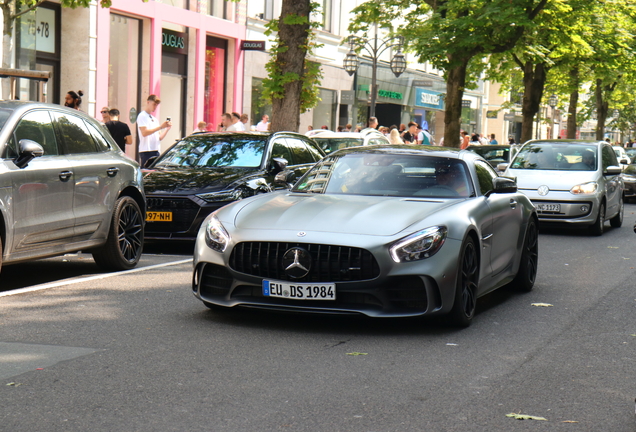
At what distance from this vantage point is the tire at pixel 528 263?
9016 mm

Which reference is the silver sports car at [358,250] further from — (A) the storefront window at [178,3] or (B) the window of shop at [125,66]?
(A) the storefront window at [178,3]

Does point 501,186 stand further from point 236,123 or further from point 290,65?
point 236,123

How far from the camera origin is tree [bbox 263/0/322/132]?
18.1 m

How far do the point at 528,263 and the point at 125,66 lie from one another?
18.2 meters

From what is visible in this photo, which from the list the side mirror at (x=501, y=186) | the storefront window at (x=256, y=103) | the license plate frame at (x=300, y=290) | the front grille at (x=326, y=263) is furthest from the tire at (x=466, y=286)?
the storefront window at (x=256, y=103)

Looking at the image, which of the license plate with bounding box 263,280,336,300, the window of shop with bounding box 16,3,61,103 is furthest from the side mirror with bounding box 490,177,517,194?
the window of shop with bounding box 16,3,61,103

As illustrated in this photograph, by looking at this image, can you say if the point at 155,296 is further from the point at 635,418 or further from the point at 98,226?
the point at 635,418

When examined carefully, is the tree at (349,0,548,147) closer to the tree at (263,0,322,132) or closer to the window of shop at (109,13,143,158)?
the tree at (263,0,322,132)

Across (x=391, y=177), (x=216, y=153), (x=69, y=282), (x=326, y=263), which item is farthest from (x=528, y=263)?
(x=216, y=153)

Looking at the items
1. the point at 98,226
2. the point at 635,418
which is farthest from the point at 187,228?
the point at 635,418

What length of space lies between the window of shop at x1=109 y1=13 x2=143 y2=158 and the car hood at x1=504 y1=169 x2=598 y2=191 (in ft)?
39.9

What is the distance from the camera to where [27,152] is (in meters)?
7.94

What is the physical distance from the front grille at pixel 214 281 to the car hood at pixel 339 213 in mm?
343

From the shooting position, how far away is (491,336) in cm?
686
